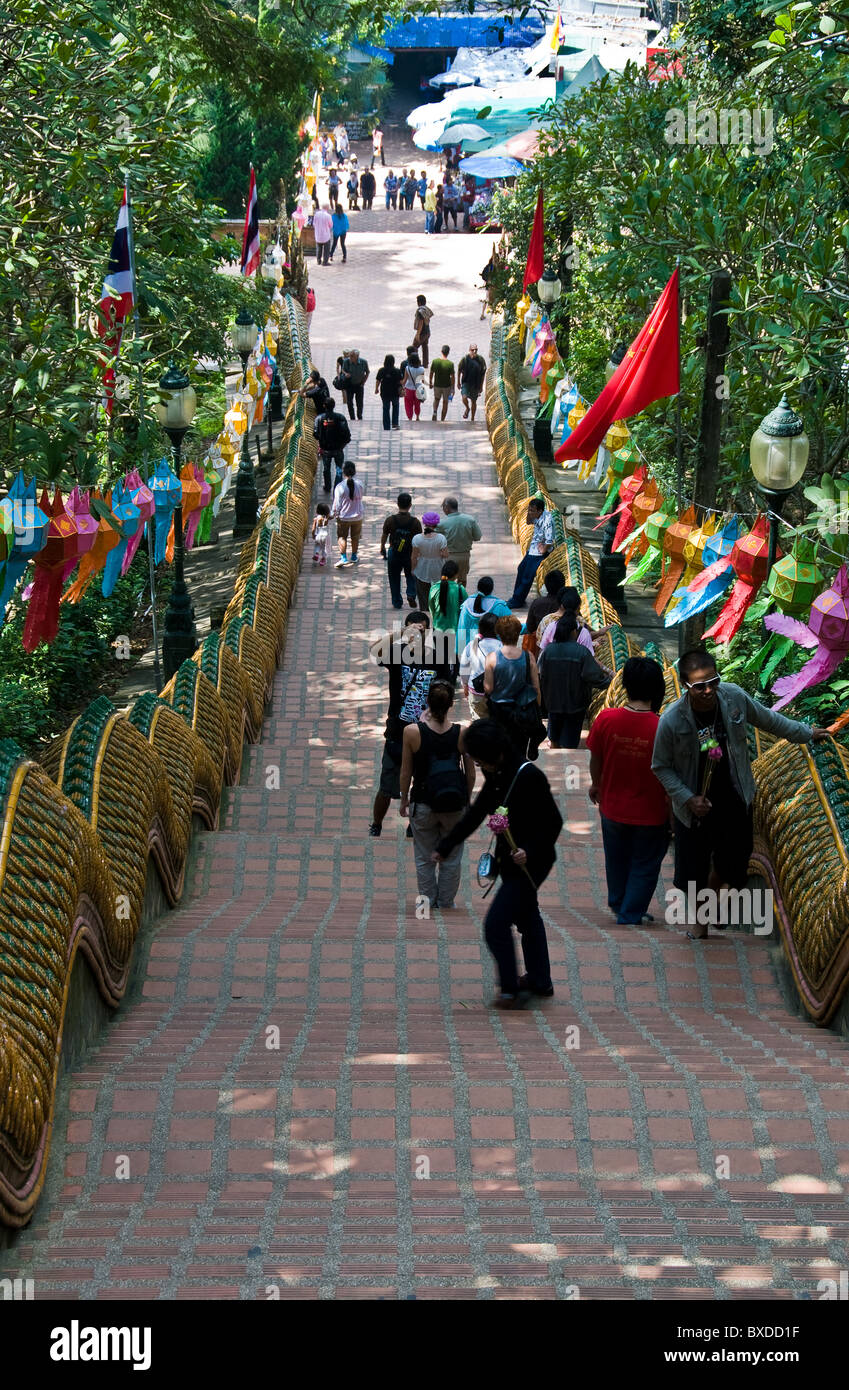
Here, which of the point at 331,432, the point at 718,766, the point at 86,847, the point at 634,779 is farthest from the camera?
the point at 331,432

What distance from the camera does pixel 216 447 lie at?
2058 centimetres

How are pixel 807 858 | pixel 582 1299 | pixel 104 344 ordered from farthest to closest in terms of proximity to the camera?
pixel 104 344
pixel 807 858
pixel 582 1299

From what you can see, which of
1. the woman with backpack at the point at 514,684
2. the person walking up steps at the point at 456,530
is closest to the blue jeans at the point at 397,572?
the person walking up steps at the point at 456,530

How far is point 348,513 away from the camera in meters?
18.6

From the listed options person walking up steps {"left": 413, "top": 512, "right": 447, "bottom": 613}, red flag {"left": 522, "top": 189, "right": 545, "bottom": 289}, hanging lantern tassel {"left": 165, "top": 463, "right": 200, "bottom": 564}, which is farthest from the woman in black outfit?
red flag {"left": 522, "top": 189, "right": 545, "bottom": 289}

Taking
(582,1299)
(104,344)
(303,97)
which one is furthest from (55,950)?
(303,97)

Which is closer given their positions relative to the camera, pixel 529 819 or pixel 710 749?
pixel 529 819

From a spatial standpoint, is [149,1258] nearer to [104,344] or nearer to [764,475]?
[764,475]

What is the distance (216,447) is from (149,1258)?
16.9m

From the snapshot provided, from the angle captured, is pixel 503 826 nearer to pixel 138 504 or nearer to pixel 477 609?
pixel 477 609

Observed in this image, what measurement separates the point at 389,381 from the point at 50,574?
46.4 feet

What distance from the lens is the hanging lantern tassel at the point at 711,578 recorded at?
35.0 feet

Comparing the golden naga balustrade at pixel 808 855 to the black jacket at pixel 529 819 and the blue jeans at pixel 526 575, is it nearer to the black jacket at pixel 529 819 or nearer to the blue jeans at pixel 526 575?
the black jacket at pixel 529 819

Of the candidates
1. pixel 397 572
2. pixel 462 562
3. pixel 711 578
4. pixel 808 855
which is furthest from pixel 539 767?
pixel 397 572
